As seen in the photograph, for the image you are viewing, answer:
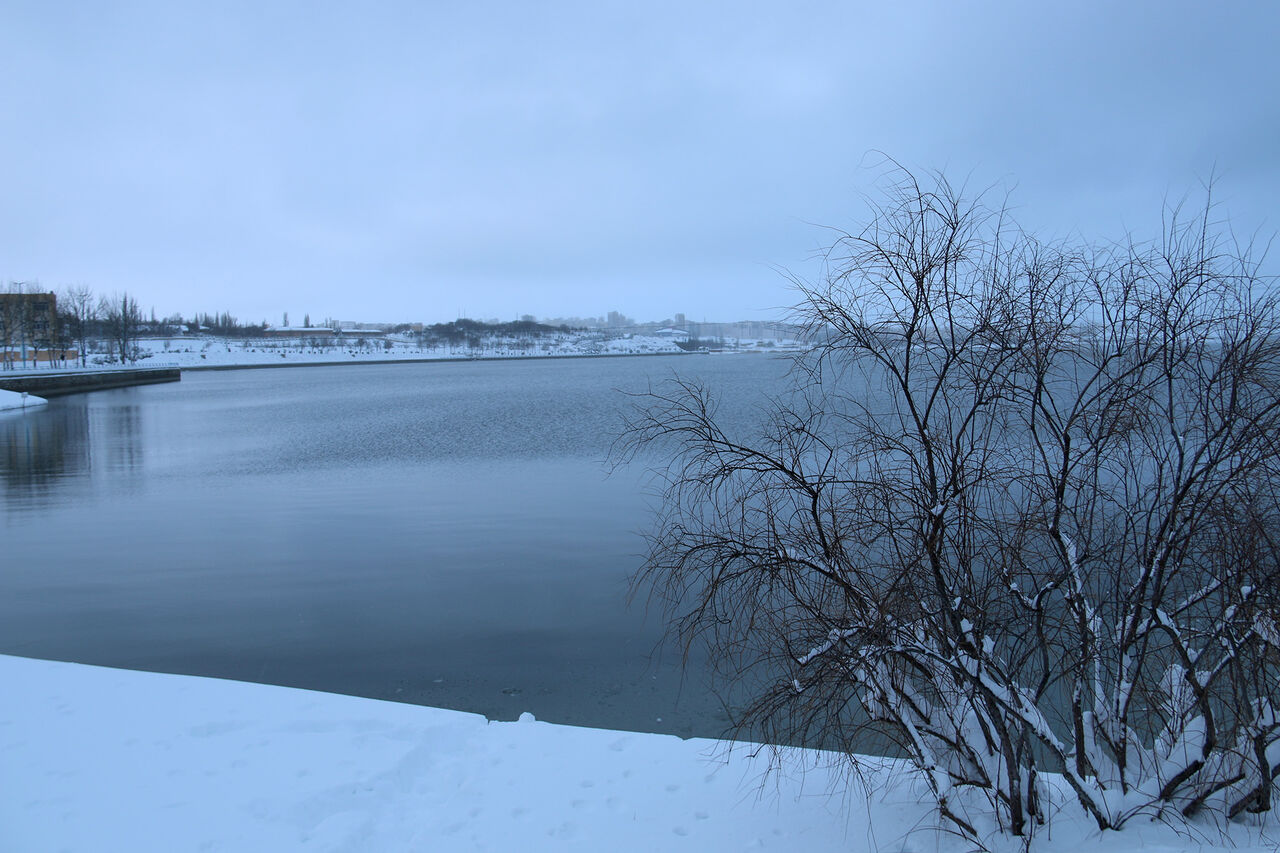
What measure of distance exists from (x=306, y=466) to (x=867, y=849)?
2395 cm

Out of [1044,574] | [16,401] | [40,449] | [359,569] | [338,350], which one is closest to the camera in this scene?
[1044,574]

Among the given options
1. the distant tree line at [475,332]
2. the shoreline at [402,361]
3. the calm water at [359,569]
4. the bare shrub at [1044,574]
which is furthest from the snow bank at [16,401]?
the distant tree line at [475,332]

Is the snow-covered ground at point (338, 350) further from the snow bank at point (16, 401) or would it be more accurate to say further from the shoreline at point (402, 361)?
the snow bank at point (16, 401)

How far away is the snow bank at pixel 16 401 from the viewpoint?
44656 mm

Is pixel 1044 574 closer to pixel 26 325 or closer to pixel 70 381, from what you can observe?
pixel 70 381

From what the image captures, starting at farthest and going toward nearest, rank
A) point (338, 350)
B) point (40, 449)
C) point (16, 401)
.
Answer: point (338, 350), point (16, 401), point (40, 449)

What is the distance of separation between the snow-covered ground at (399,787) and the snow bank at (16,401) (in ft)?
156

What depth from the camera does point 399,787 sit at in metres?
6.32

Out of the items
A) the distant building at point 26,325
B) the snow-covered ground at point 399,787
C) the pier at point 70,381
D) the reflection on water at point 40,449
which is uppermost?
the distant building at point 26,325

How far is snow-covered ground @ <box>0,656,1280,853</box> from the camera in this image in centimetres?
553

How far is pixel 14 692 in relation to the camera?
7672 millimetres

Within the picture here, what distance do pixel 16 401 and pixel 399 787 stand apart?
2053 inches

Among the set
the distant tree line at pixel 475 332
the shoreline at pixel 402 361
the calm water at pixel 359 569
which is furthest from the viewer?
the distant tree line at pixel 475 332

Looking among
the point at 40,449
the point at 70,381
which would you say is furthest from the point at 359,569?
the point at 70,381
